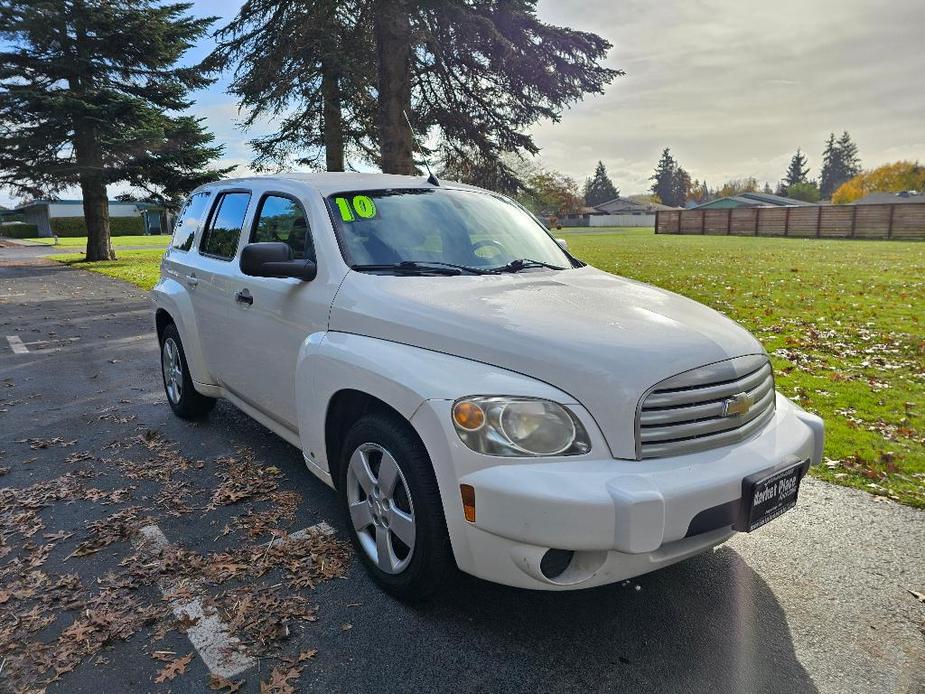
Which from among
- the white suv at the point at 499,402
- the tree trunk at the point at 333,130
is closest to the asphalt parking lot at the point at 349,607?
the white suv at the point at 499,402

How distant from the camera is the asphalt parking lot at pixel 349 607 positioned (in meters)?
2.46

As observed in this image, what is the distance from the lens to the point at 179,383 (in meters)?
5.37

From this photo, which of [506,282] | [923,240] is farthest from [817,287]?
[923,240]

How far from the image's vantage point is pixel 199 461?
4543 mm

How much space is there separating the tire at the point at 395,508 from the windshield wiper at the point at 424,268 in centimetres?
85

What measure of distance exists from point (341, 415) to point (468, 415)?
39.1 inches

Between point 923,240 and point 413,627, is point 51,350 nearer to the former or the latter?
point 413,627

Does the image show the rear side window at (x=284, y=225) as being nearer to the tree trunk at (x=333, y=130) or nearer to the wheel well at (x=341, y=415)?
the wheel well at (x=341, y=415)

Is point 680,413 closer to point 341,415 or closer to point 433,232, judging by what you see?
point 341,415

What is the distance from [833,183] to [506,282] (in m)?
158

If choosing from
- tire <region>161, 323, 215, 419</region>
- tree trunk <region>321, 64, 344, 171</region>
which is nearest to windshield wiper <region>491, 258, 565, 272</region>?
tire <region>161, 323, 215, 419</region>

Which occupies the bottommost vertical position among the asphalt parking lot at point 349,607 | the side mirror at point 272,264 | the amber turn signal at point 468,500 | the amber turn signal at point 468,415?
the asphalt parking lot at point 349,607

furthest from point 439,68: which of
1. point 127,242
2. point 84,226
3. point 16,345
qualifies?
point 84,226

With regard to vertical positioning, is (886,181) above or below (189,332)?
above
